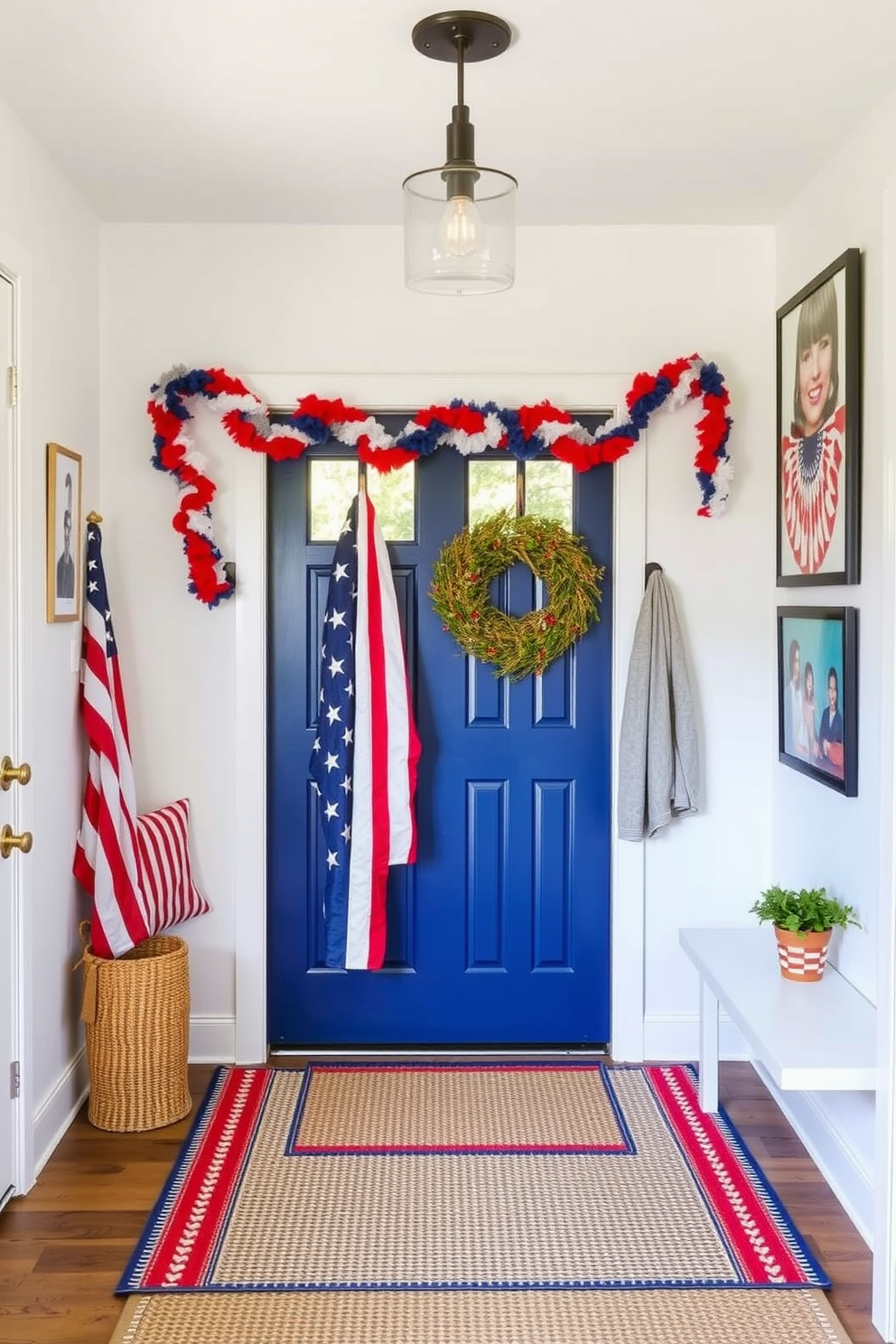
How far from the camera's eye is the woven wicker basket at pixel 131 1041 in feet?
10.4

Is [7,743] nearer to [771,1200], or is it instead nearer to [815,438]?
[771,1200]

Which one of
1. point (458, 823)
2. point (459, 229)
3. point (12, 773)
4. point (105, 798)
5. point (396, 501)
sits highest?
point (459, 229)

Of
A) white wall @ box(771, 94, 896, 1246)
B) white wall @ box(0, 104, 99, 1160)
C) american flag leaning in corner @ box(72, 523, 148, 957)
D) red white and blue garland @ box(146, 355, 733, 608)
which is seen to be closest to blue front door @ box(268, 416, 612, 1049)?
red white and blue garland @ box(146, 355, 733, 608)

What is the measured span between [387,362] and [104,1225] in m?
2.43

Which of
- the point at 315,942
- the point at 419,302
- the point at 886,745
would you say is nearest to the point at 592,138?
the point at 419,302

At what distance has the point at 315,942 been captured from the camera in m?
3.74

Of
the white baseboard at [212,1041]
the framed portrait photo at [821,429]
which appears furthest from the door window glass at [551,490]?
the white baseboard at [212,1041]

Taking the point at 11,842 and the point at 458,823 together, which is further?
the point at 458,823

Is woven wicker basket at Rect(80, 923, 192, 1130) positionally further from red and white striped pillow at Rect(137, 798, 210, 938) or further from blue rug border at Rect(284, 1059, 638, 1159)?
blue rug border at Rect(284, 1059, 638, 1159)

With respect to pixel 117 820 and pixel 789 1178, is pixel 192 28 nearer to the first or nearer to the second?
pixel 117 820

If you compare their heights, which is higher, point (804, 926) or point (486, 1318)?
point (804, 926)

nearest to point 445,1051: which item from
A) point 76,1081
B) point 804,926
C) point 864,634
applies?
point 76,1081

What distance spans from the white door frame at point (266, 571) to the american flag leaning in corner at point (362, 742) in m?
0.22

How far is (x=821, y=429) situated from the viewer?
3.12 meters
